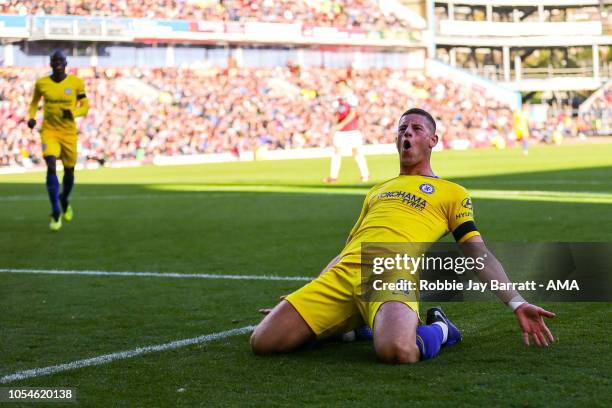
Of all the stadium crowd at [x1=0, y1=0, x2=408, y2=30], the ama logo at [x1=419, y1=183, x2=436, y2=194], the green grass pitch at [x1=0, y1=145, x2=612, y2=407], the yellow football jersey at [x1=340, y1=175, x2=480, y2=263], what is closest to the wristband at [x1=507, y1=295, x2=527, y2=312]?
the green grass pitch at [x1=0, y1=145, x2=612, y2=407]

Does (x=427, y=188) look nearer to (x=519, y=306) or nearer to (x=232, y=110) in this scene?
(x=519, y=306)

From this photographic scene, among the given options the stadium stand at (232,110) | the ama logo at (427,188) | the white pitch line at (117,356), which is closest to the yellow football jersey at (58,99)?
the white pitch line at (117,356)

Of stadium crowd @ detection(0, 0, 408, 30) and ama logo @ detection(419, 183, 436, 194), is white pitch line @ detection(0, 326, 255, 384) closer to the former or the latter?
ama logo @ detection(419, 183, 436, 194)

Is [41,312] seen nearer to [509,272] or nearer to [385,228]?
[385,228]

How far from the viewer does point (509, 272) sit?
8.62 metres

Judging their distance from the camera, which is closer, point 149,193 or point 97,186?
point 149,193

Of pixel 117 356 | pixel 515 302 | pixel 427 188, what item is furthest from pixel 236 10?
pixel 515 302

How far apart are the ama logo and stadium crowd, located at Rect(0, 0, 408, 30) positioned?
41599mm

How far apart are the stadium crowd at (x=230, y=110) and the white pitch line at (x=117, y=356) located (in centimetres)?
3396

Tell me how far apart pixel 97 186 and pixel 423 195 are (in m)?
20.3

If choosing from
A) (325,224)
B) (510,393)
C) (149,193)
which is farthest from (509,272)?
(149,193)

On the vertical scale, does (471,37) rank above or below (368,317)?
above

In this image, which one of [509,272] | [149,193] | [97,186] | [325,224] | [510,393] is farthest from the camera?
[97,186]

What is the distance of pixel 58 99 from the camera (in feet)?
45.6
